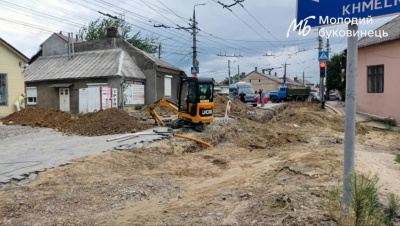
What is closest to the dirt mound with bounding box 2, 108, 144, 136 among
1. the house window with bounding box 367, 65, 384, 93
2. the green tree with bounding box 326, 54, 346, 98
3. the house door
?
the house door

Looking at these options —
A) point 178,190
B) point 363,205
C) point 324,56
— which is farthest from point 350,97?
point 324,56

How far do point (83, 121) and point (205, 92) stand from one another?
6077 millimetres

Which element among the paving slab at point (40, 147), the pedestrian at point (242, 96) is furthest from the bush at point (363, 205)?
the pedestrian at point (242, 96)

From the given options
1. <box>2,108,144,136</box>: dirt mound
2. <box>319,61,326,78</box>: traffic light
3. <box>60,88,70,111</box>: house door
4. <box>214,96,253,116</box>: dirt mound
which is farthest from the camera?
<box>60,88,70,111</box>: house door

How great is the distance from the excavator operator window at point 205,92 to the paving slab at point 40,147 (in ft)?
8.25

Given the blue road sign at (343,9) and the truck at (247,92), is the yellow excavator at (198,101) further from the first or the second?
the truck at (247,92)

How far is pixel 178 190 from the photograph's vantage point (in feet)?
21.1

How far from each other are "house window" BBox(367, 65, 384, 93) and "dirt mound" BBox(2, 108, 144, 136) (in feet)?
47.1

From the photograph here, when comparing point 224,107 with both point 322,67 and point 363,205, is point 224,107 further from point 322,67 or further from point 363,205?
point 363,205

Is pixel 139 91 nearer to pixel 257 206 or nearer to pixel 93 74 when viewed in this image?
pixel 93 74

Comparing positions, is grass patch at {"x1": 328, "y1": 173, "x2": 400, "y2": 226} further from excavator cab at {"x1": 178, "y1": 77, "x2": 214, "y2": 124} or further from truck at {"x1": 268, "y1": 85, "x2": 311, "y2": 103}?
truck at {"x1": 268, "y1": 85, "x2": 311, "y2": 103}

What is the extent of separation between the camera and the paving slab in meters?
7.82

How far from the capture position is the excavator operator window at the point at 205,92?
518 inches

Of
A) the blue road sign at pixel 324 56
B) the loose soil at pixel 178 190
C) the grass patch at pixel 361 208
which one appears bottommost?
the loose soil at pixel 178 190
